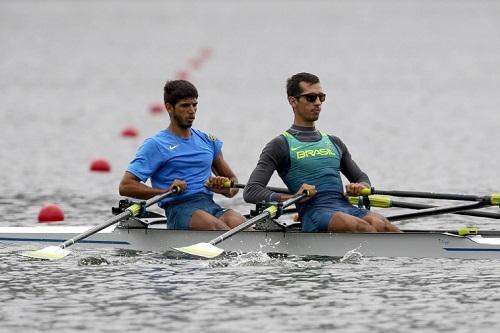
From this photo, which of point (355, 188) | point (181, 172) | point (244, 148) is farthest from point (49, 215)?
point (244, 148)

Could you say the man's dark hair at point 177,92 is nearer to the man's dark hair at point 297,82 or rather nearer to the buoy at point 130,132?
the man's dark hair at point 297,82

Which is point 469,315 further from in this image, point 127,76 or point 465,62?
point 465,62

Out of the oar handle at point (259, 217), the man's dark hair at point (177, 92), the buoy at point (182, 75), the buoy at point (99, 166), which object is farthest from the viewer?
the buoy at point (182, 75)

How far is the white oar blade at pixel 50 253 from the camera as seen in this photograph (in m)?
13.6

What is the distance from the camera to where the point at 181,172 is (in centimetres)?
1438

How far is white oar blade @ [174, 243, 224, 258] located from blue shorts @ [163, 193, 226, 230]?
2.43 feet

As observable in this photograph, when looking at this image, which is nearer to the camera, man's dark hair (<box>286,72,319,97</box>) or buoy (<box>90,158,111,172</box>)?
man's dark hair (<box>286,72,319,97</box>)

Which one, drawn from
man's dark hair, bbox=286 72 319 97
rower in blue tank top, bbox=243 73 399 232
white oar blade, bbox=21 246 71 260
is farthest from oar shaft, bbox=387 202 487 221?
white oar blade, bbox=21 246 71 260

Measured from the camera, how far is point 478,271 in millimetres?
13094

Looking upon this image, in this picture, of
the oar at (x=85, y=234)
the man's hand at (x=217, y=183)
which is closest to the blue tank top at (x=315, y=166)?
the man's hand at (x=217, y=183)

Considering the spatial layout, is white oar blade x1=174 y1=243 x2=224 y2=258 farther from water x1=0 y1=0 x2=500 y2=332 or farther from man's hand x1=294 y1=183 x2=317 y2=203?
man's hand x1=294 y1=183 x2=317 y2=203

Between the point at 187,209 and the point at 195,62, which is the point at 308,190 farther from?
the point at 195,62

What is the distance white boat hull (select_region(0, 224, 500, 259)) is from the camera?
1334 centimetres

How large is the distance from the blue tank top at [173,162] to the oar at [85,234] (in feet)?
0.77
